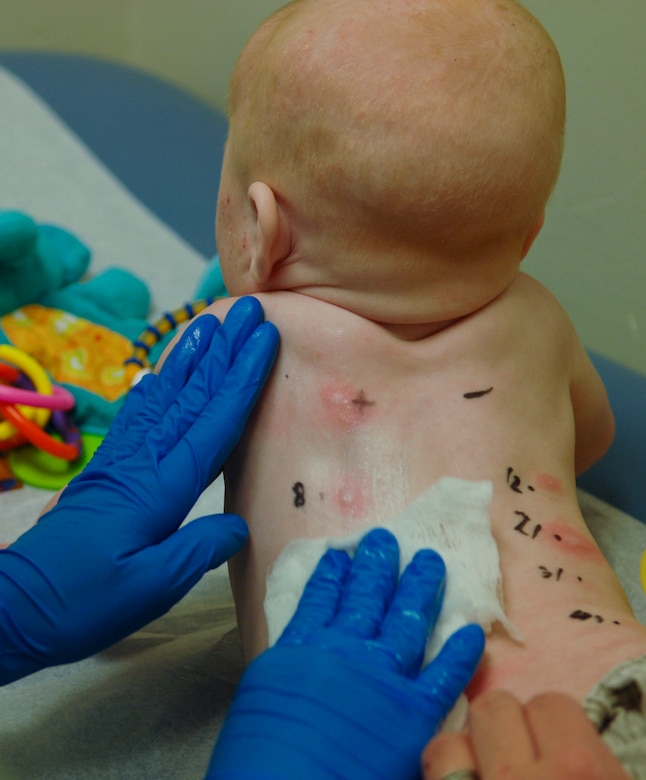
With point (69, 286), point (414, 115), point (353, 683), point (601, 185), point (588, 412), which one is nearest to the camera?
point (353, 683)

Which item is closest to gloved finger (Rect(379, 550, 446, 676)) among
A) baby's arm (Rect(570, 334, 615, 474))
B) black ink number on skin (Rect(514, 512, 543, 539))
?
black ink number on skin (Rect(514, 512, 543, 539))

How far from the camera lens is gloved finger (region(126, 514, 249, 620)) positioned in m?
0.93

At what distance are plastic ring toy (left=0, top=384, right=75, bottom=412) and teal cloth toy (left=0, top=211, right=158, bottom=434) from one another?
0.04 metres

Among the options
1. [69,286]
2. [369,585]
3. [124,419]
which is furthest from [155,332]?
[369,585]

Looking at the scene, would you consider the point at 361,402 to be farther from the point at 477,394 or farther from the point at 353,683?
the point at 353,683

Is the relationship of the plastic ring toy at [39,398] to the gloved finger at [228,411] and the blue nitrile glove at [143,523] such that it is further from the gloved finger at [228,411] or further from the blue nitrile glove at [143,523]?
the gloved finger at [228,411]

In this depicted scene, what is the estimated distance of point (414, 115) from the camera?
2.87 ft

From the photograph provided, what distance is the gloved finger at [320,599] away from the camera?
0.82 m

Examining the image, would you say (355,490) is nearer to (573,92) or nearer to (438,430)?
(438,430)

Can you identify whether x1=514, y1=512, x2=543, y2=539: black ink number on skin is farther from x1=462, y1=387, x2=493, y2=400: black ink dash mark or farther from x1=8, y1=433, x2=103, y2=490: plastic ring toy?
x1=8, y1=433, x2=103, y2=490: plastic ring toy

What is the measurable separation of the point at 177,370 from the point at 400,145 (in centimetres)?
40

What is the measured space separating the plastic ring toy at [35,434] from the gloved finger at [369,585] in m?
0.78

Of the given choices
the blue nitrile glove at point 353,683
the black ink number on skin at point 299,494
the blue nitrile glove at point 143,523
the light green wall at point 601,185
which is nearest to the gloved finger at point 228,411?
the blue nitrile glove at point 143,523

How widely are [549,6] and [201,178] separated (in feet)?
3.12
